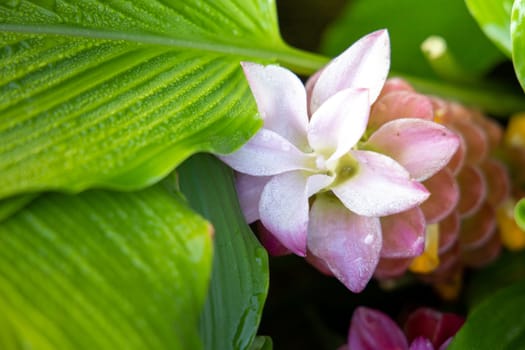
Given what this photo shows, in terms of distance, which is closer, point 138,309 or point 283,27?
point 138,309

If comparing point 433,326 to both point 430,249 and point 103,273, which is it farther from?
point 103,273

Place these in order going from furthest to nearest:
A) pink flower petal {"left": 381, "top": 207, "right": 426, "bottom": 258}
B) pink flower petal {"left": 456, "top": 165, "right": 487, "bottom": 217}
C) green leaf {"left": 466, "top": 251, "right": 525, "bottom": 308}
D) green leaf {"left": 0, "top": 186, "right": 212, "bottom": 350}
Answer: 1. green leaf {"left": 466, "top": 251, "right": 525, "bottom": 308}
2. pink flower petal {"left": 456, "top": 165, "right": 487, "bottom": 217}
3. pink flower petal {"left": 381, "top": 207, "right": 426, "bottom": 258}
4. green leaf {"left": 0, "top": 186, "right": 212, "bottom": 350}

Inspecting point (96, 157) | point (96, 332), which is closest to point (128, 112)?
point (96, 157)

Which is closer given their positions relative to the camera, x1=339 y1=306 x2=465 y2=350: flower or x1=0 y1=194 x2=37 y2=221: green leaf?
x1=0 y1=194 x2=37 y2=221: green leaf

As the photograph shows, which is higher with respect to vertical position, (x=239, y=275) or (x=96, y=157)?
(x=96, y=157)

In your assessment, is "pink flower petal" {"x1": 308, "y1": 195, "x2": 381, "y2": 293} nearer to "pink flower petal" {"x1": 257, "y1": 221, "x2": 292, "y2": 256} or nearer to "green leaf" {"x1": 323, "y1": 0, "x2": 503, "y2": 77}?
"pink flower petal" {"x1": 257, "y1": 221, "x2": 292, "y2": 256}

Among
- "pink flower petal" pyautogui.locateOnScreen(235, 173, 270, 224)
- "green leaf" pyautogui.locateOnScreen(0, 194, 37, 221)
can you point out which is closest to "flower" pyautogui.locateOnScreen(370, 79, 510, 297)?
"pink flower petal" pyautogui.locateOnScreen(235, 173, 270, 224)

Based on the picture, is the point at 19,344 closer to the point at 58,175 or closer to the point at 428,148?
the point at 58,175

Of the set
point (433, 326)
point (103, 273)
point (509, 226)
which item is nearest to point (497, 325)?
point (433, 326)
